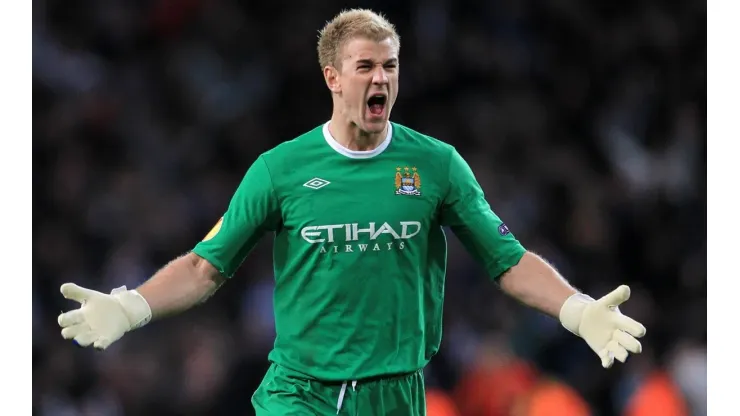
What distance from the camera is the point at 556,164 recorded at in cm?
829

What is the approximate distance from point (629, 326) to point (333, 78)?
161 cm

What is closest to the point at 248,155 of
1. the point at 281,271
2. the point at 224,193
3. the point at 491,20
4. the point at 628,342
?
the point at 224,193

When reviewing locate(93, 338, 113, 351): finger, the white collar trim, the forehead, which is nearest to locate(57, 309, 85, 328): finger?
locate(93, 338, 113, 351): finger

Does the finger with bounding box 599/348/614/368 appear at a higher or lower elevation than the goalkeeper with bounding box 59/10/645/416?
lower

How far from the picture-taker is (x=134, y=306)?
4.41 metres

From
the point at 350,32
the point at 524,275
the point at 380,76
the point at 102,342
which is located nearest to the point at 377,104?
the point at 380,76

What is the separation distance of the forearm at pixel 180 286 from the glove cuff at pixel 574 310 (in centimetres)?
145

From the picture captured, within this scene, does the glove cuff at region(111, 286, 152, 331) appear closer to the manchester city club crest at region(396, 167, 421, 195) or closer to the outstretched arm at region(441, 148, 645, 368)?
the manchester city club crest at region(396, 167, 421, 195)

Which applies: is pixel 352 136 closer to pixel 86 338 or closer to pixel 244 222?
pixel 244 222

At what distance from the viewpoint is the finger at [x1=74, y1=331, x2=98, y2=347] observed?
4.25 meters

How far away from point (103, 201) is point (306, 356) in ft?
12.3

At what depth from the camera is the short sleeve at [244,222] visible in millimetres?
4602

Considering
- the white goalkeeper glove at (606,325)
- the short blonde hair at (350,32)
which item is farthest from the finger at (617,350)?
the short blonde hair at (350,32)

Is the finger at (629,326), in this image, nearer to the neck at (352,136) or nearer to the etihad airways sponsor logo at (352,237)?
the etihad airways sponsor logo at (352,237)
